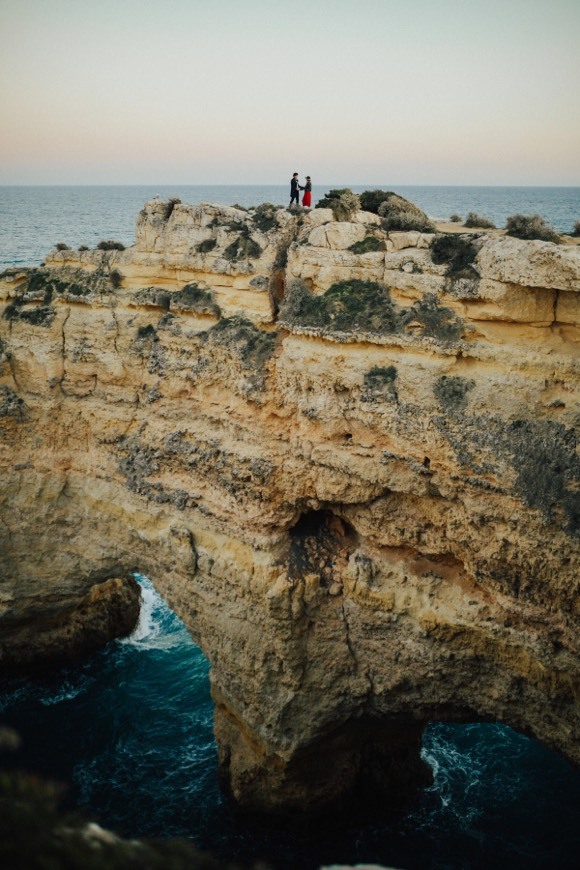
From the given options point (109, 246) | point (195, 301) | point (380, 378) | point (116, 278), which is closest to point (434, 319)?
point (380, 378)

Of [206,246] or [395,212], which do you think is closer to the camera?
[395,212]

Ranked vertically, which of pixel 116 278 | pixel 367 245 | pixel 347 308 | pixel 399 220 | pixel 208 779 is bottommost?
pixel 208 779

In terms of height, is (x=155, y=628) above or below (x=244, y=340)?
below

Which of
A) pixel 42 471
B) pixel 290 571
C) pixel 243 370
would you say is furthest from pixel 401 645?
pixel 42 471

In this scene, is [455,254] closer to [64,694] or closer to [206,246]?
[206,246]

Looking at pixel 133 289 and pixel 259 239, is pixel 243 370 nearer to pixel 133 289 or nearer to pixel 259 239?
pixel 259 239

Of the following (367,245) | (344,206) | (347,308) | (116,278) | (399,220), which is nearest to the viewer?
(347,308)
